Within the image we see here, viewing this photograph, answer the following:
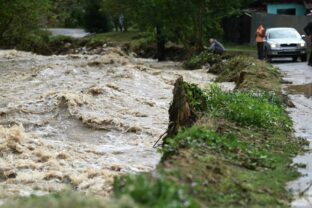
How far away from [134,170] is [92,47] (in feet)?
123

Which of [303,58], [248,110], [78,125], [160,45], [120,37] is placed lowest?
[120,37]

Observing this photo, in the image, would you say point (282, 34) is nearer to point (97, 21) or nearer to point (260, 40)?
point (260, 40)

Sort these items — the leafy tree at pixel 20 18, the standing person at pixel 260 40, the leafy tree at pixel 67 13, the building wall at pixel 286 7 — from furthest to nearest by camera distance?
1. the leafy tree at pixel 67 13
2. the building wall at pixel 286 7
3. the leafy tree at pixel 20 18
4. the standing person at pixel 260 40

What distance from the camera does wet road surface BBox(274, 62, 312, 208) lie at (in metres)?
8.68

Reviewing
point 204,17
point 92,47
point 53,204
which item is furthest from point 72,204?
point 92,47

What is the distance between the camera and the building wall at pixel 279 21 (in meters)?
42.8

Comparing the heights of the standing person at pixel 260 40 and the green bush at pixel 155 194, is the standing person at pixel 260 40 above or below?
below

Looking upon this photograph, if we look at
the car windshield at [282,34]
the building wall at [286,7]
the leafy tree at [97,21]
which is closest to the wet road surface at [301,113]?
the car windshield at [282,34]

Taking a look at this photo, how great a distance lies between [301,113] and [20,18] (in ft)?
91.4

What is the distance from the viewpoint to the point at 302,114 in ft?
54.0

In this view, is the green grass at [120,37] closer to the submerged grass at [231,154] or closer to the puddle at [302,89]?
the puddle at [302,89]

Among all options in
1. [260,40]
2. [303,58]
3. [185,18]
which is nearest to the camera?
[260,40]

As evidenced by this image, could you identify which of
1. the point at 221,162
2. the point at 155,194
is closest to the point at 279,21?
the point at 221,162

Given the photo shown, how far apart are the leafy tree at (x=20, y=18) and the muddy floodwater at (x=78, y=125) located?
30.0 ft
